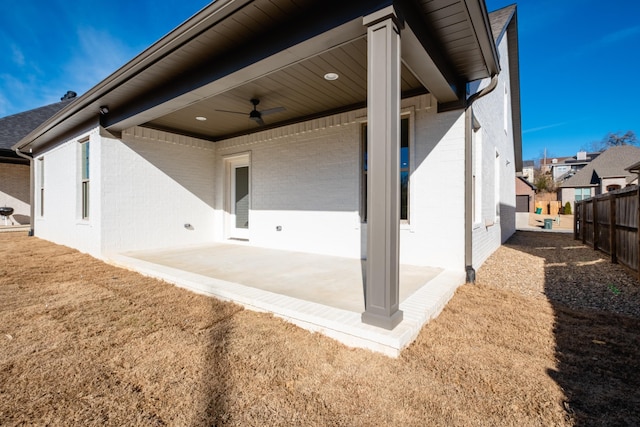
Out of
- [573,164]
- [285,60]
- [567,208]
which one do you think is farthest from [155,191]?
[573,164]

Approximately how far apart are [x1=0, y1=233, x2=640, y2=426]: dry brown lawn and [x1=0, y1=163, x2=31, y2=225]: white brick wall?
38.4 ft

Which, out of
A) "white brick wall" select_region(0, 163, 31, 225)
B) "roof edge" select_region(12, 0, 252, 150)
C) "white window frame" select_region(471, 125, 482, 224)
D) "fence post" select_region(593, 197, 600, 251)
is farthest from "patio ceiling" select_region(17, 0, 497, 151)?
"white brick wall" select_region(0, 163, 31, 225)

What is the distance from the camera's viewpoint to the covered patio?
2574 mm

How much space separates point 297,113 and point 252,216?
8.50 feet

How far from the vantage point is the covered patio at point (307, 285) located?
257 cm

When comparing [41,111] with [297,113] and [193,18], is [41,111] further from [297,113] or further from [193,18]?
[193,18]

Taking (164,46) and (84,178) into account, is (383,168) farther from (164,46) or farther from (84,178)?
(84,178)

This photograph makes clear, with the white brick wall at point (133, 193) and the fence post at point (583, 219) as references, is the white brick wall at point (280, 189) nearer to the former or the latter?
the white brick wall at point (133, 193)

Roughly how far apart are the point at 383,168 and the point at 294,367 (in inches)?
64.2

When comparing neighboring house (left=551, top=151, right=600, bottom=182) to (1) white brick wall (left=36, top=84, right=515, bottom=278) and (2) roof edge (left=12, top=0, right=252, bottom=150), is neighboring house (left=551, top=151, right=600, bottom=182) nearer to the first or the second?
(1) white brick wall (left=36, top=84, right=515, bottom=278)

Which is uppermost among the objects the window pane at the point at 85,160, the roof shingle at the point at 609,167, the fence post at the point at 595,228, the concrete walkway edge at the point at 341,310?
the roof shingle at the point at 609,167

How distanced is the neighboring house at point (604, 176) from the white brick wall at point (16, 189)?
3206 centimetres

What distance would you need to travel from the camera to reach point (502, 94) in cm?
815

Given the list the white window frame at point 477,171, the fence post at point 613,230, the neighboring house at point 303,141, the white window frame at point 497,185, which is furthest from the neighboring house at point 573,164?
the white window frame at point 477,171
